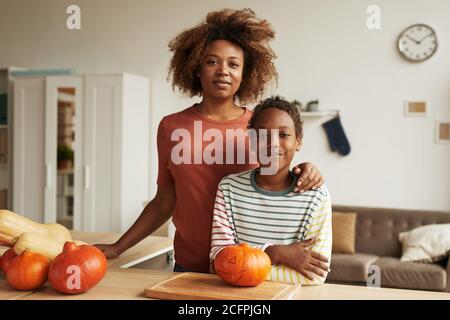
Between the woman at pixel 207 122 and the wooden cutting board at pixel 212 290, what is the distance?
1.11ft

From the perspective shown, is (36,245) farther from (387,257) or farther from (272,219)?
(387,257)

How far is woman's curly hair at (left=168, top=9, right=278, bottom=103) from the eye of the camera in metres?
1.64

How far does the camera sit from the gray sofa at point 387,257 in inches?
145

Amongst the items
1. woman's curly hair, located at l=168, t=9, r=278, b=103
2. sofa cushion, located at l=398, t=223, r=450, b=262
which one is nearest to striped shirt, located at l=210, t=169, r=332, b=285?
woman's curly hair, located at l=168, t=9, r=278, b=103

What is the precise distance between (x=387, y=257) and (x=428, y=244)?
1.17ft

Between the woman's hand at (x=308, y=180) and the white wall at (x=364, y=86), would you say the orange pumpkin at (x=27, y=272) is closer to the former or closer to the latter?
the woman's hand at (x=308, y=180)

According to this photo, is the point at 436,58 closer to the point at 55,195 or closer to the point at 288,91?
the point at 288,91

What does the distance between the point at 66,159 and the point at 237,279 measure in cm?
382

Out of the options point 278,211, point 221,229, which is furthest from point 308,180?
point 221,229

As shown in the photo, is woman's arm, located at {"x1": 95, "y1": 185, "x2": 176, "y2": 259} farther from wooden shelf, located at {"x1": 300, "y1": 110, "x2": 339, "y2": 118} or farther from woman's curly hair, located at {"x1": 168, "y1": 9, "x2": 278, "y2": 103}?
wooden shelf, located at {"x1": 300, "y1": 110, "x2": 339, "y2": 118}

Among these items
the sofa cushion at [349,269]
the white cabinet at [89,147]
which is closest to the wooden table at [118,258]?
the sofa cushion at [349,269]

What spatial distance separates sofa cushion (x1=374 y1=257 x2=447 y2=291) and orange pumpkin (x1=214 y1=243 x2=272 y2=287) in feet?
8.79

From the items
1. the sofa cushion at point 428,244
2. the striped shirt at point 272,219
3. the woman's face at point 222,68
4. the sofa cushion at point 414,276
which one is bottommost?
the sofa cushion at point 414,276

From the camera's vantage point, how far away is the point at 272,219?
1435 mm
